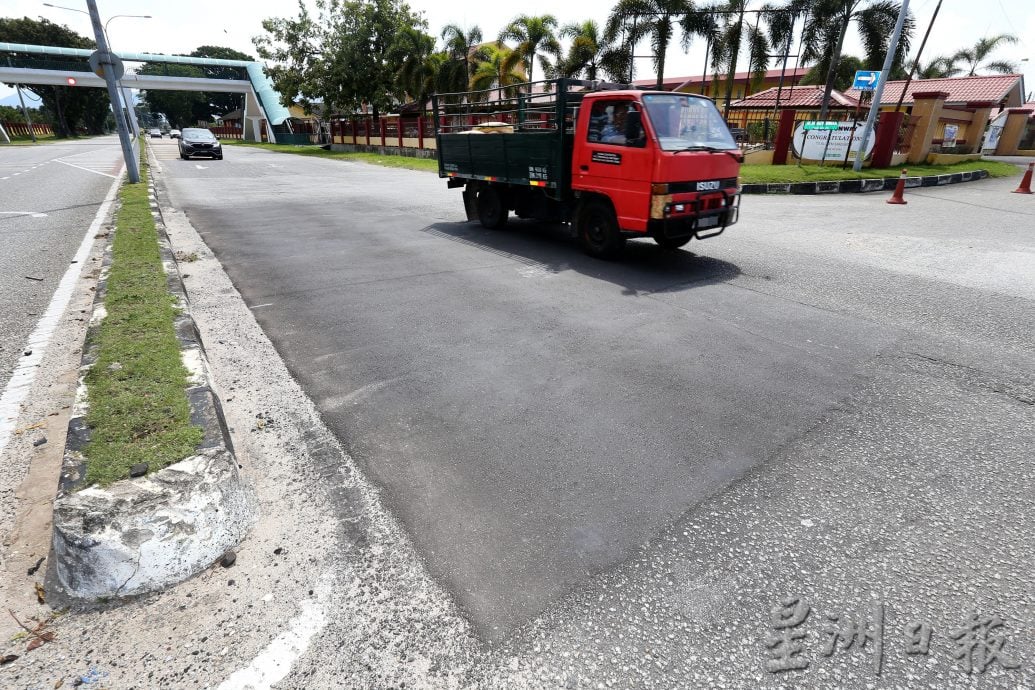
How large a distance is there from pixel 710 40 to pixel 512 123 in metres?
24.8

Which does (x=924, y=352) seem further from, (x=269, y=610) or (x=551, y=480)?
(x=269, y=610)

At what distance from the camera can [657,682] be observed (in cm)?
188

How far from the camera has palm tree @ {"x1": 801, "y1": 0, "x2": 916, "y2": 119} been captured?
73.7 feet

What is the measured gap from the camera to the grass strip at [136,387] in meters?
2.55

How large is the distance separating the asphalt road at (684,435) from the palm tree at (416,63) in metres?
33.6

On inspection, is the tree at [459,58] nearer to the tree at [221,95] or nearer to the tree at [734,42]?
the tree at [734,42]

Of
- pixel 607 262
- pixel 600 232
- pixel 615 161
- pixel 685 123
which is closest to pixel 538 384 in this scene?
pixel 607 262

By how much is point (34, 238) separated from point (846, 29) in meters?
28.8

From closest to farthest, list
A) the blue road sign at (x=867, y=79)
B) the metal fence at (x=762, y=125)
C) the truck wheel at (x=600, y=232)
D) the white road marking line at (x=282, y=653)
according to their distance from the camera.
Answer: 1. the white road marking line at (x=282, y=653)
2. the truck wheel at (x=600, y=232)
3. the blue road sign at (x=867, y=79)
4. the metal fence at (x=762, y=125)

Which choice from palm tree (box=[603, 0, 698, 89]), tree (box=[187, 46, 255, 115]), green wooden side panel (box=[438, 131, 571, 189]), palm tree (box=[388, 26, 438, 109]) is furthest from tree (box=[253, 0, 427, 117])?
tree (box=[187, 46, 255, 115])

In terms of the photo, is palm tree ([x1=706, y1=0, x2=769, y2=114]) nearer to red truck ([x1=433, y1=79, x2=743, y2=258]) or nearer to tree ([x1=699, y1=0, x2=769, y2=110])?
tree ([x1=699, y1=0, x2=769, y2=110])

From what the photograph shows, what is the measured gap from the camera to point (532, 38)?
30.5 metres

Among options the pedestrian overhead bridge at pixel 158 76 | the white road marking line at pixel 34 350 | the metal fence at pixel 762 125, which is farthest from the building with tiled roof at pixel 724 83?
the white road marking line at pixel 34 350

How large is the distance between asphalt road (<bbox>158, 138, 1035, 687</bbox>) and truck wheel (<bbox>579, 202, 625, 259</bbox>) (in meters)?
0.34
